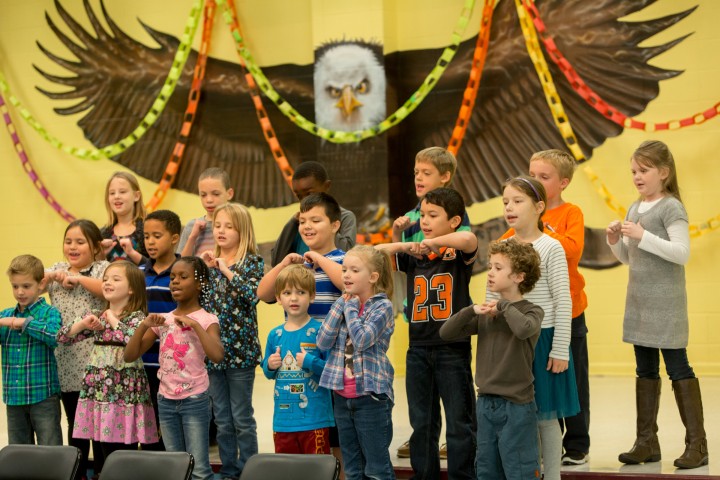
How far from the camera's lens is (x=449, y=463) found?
Result: 4.29 meters

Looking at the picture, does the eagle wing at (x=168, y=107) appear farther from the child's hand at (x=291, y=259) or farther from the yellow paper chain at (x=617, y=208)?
the child's hand at (x=291, y=259)

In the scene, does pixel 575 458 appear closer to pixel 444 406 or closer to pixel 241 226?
pixel 444 406

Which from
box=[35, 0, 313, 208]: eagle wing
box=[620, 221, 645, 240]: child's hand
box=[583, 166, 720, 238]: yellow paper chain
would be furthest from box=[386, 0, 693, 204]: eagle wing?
box=[620, 221, 645, 240]: child's hand

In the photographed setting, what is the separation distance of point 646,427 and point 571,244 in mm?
954

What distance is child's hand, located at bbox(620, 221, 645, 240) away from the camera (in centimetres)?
445

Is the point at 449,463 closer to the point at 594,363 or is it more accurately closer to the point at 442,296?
the point at 442,296

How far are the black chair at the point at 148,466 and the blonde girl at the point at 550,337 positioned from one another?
1.55 meters

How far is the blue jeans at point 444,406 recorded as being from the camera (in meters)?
4.28

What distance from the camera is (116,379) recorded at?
462cm

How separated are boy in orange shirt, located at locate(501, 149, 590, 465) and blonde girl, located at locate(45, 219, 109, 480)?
2.07 meters

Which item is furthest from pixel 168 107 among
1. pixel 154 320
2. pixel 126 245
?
pixel 154 320

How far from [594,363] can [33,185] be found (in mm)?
5123

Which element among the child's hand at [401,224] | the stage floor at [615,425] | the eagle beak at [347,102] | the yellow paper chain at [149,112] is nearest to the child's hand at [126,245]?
the stage floor at [615,425]

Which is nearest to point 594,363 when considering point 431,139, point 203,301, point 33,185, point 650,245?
point 431,139
